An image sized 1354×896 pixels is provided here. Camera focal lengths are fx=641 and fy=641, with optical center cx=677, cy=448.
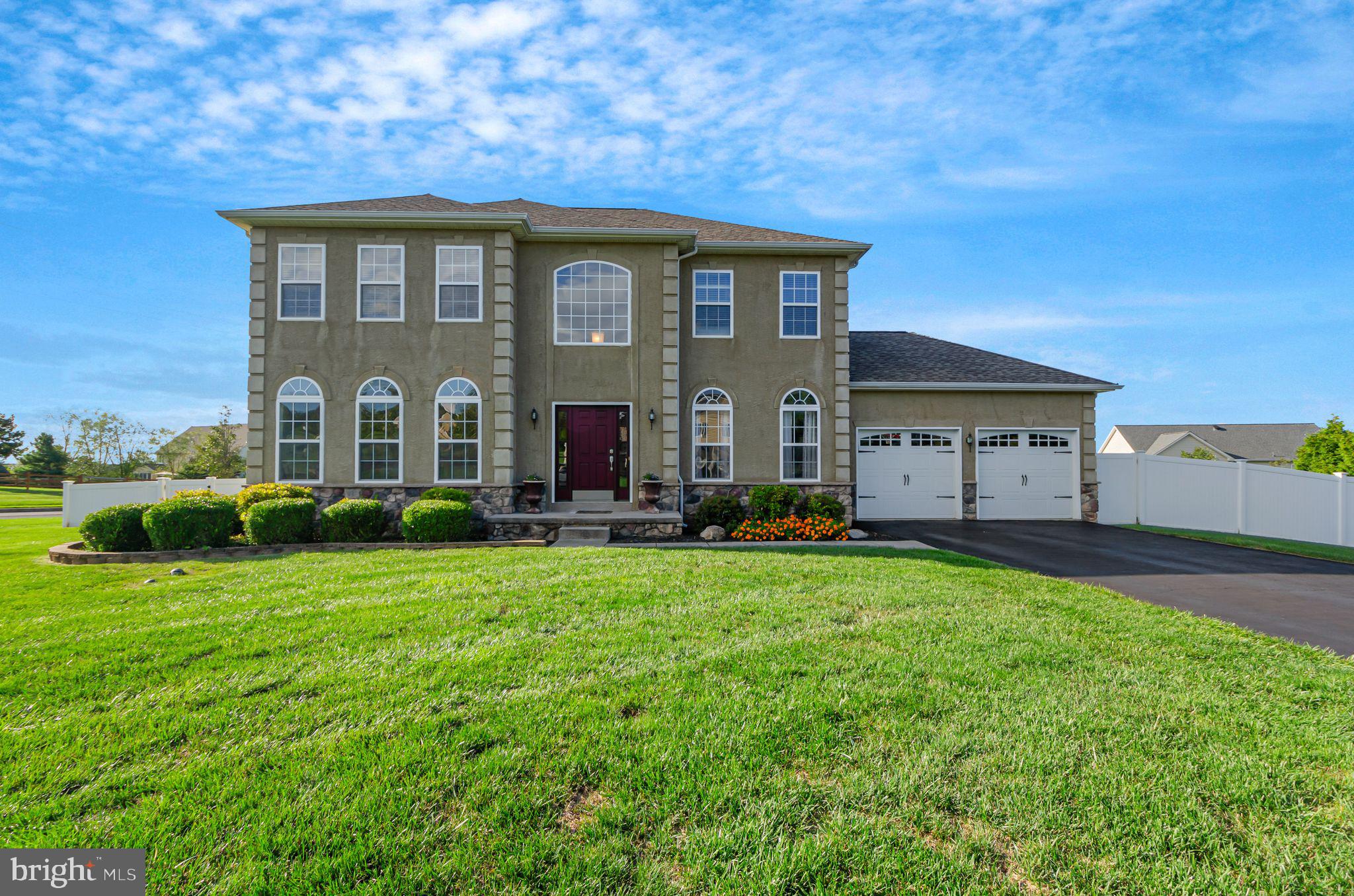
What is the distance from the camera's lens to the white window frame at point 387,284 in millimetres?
13031

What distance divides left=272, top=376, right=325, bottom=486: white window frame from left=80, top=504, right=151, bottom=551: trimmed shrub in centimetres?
262

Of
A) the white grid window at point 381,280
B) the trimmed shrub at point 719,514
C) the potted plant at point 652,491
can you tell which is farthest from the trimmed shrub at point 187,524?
the trimmed shrub at point 719,514

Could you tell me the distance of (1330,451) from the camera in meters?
22.2

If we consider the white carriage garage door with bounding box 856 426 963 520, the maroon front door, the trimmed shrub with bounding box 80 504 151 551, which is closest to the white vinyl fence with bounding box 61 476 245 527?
the trimmed shrub with bounding box 80 504 151 551

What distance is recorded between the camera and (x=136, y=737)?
11.1ft

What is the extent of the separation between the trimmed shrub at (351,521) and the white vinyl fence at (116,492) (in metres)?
5.82

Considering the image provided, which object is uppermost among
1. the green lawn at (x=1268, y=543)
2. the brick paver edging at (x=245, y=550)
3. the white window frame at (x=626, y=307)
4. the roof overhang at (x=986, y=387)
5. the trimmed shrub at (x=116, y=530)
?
the white window frame at (x=626, y=307)

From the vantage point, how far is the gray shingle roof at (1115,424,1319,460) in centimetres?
3988

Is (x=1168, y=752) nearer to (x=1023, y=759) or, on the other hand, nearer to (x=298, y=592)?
(x=1023, y=759)

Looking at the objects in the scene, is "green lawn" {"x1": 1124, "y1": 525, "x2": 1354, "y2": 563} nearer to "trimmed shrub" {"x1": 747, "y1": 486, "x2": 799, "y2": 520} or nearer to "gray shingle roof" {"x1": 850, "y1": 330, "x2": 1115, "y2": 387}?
"gray shingle roof" {"x1": 850, "y1": 330, "x2": 1115, "y2": 387}

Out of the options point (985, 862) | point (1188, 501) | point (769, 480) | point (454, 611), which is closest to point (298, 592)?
point (454, 611)

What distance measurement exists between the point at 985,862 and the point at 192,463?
38.5m

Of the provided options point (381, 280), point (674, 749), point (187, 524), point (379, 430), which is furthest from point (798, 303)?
point (674, 749)

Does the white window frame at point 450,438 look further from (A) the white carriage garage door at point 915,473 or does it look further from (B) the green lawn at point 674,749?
(A) the white carriage garage door at point 915,473
